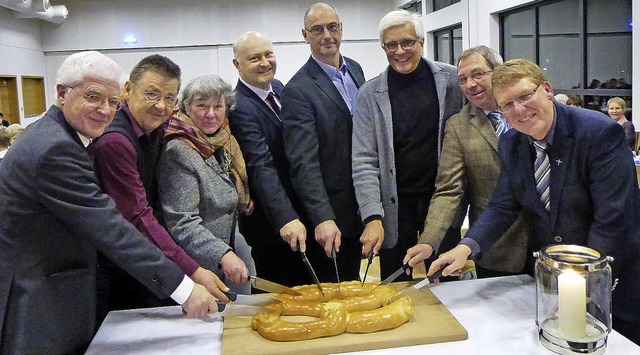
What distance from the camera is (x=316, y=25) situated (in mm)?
2371

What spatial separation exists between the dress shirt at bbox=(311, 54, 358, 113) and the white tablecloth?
3.20 ft

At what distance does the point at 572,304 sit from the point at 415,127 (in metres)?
1.08

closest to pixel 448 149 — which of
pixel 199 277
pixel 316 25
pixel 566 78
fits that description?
pixel 316 25

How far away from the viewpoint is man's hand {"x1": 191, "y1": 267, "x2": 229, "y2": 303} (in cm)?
162

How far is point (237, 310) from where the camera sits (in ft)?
5.41

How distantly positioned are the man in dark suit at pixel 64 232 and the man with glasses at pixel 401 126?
0.96m

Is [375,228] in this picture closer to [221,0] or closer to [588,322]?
[588,322]

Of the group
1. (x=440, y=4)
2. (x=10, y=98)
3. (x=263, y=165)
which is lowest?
(x=263, y=165)

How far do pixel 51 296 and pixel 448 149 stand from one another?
54.9 inches

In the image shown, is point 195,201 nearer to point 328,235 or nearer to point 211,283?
point 211,283

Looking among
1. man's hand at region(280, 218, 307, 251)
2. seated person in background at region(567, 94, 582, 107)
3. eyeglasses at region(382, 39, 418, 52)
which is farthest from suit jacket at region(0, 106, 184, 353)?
seated person in background at region(567, 94, 582, 107)

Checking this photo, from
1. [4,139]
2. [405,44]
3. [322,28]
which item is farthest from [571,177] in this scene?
[4,139]

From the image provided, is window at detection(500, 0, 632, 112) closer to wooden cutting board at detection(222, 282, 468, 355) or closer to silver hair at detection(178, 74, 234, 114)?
silver hair at detection(178, 74, 234, 114)

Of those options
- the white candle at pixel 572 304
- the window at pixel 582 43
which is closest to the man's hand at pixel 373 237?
the white candle at pixel 572 304
